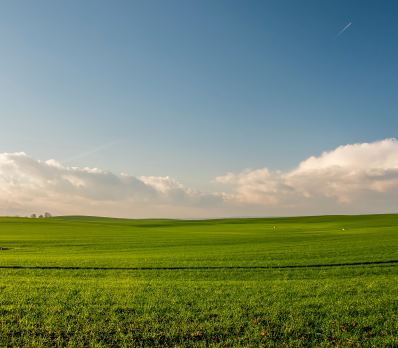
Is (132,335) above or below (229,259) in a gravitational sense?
above

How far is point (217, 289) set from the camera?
946 centimetres

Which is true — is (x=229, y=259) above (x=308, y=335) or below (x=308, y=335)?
below

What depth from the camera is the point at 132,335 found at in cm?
585

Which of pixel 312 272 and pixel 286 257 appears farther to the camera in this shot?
pixel 286 257

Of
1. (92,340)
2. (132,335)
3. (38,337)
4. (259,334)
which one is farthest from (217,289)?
(38,337)

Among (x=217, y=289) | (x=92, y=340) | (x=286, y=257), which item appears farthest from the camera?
(x=286, y=257)

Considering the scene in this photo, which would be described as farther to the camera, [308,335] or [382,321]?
[382,321]

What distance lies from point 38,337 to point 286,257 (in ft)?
50.3

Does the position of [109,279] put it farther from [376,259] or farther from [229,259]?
[376,259]

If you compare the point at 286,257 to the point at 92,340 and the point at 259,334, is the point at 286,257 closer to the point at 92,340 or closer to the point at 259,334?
the point at 259,334

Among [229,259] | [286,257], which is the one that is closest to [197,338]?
[229,259]

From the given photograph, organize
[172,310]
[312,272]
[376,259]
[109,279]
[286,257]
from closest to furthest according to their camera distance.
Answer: [172,310] → [109,279] → [312,272] → [376,259] → [286,257]

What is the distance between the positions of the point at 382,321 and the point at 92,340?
7428 mm

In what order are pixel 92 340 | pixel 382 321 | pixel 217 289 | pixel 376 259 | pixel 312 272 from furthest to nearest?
pixel 376 259 < pixel 312 272 < pixel 217 289 < pixel 382 321 < pixel 92 340
